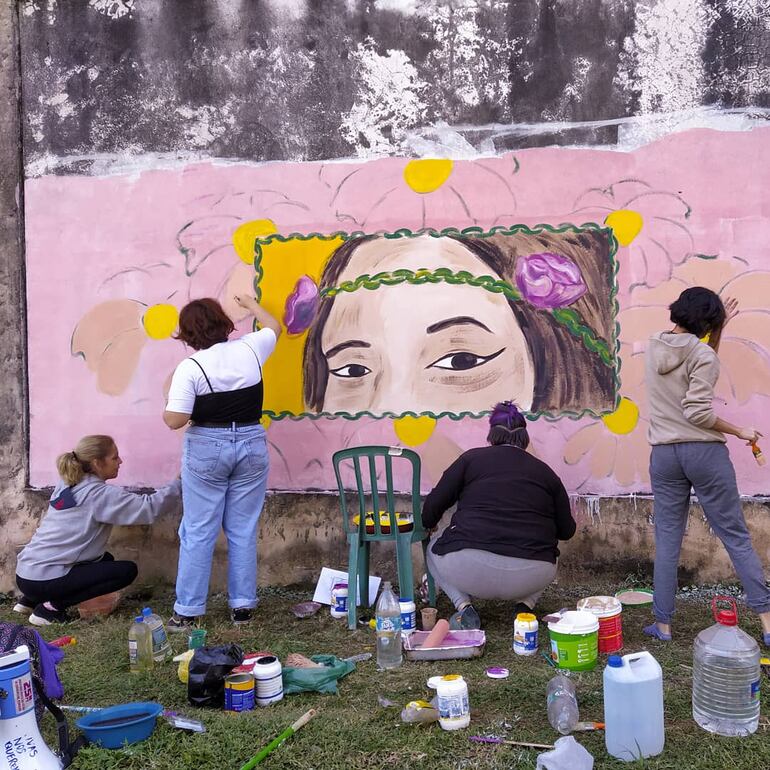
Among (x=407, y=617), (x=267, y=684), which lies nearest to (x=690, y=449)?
(x=407, y=617)

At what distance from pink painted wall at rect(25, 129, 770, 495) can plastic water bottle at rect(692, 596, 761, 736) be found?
6.58 ft

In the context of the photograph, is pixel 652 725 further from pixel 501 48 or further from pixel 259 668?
pixel 501 48

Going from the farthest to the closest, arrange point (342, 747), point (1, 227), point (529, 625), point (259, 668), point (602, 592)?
point (1, 227) < point (602, 592) < point (529, 625) < point (259, 668) < point (342, 747)

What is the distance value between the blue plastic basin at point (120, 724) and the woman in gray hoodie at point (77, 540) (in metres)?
1.82

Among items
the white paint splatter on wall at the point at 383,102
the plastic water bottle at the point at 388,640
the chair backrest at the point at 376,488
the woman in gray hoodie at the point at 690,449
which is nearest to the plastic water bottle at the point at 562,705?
the plastic water bottle at the point at 388,640

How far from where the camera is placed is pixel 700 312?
4.19 metres

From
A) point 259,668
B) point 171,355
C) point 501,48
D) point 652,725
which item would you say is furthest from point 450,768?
point 501,48

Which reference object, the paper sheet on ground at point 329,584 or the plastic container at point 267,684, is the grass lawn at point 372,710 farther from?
the paper sheet on ground at point 329,584

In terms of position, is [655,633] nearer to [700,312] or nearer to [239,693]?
[700,312]

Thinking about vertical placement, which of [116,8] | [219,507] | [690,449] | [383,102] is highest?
[116,8]

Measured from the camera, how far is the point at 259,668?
3.67 metres

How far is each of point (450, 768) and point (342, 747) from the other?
Result: 0.44 metres

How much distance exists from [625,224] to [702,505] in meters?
1.90

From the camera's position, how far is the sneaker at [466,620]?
4527 mm
